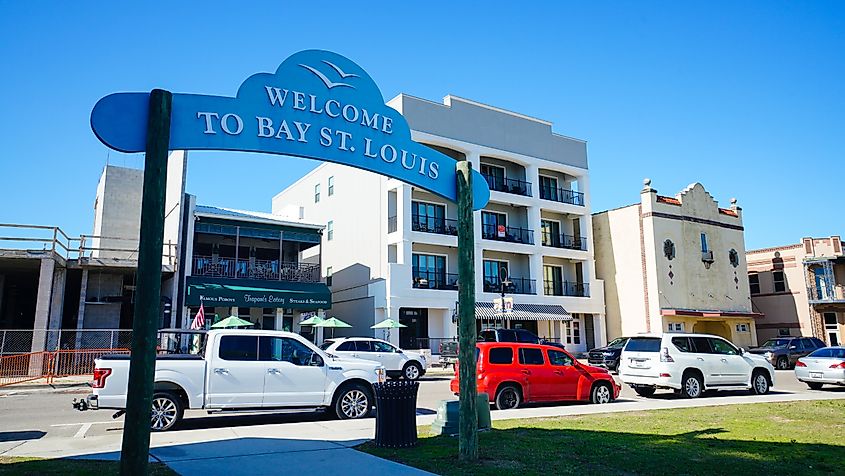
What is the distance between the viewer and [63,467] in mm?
7992

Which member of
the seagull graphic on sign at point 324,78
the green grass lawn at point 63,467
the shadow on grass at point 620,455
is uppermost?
the seagull graphic on sign at point 324,78

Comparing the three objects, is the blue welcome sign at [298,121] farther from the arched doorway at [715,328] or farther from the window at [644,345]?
the arched doorway at [715,328]

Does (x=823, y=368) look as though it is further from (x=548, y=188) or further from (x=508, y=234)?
(x=548, y=188)

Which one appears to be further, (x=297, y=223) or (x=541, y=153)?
(x=541, y=153)

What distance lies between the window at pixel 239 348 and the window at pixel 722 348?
13689 millimetres

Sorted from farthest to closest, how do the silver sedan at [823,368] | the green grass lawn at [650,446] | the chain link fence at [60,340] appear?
the chain link fence at [60,340], the silver sedan at [823,368], the green grass lawn at [650,446]

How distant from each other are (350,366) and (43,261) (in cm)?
1987

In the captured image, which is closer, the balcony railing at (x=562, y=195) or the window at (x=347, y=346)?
the window at (x=347, y=346)

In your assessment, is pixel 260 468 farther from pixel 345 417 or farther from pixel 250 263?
pixel 250 263

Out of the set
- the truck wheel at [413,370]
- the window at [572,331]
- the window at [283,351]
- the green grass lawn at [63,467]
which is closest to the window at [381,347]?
the truck wheel at [413,370]

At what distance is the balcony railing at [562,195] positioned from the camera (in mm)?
45031

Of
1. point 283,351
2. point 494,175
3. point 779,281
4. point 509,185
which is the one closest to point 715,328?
point 779,281

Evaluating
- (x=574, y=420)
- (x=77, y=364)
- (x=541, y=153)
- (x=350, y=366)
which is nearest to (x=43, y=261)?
(x=77, y=364)

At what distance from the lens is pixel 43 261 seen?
2702cm
